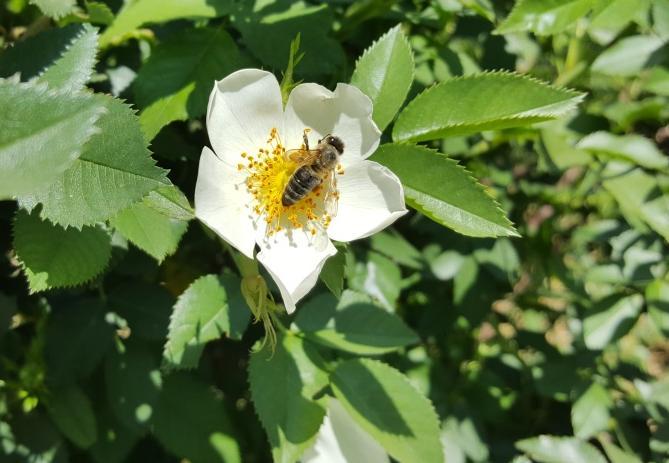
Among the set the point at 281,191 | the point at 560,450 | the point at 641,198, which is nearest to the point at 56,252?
the point at 281,191

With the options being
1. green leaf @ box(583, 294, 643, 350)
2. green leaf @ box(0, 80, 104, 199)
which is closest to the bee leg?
green leaf @ box(0, 80, 104, 199)

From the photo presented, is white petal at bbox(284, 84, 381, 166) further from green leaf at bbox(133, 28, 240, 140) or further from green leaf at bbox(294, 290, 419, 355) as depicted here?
green leaf at bbox(294, 290, 419, 355)

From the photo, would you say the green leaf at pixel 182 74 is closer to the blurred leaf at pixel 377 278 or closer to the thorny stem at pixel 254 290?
the thorny stem at pixel 254 290

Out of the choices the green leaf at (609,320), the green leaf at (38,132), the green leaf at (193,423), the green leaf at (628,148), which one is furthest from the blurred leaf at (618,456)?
the green leaf at (38,132)

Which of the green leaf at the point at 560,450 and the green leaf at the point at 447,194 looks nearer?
the green leaf at the point at 447,194

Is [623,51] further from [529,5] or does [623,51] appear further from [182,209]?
[182,209]
